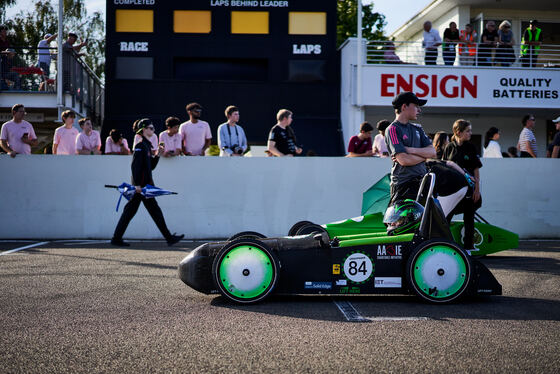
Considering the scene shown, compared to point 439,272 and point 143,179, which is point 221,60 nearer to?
point 143,179

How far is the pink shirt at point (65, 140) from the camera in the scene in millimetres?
14570

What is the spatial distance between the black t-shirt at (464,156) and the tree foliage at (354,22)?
116 ft

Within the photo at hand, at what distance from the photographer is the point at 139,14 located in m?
21.2

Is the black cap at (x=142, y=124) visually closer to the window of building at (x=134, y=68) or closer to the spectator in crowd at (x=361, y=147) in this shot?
the spectator in crowd at (x=361, y=147)

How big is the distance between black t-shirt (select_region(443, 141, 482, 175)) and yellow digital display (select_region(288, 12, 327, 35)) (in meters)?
12.0

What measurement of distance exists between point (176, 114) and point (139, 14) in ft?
9.86

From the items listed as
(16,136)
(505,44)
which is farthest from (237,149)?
(505,44)

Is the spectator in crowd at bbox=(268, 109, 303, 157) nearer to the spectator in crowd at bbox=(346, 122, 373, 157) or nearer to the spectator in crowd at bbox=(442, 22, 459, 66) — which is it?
the spectator in crowd at bbox=(346, 122, 373, 157)

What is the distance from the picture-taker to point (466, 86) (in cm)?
2284

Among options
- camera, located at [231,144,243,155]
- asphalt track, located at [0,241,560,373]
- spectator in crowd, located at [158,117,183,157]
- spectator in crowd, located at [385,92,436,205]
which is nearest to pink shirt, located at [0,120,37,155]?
spectator in crowd, located at [158,117,183,157]

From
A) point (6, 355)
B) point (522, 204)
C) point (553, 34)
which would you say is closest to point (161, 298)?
point (6, 355)

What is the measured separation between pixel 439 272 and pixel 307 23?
16.4m

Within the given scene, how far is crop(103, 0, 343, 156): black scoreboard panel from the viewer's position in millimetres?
21266

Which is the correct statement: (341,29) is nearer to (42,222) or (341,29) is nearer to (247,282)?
(42,222)
